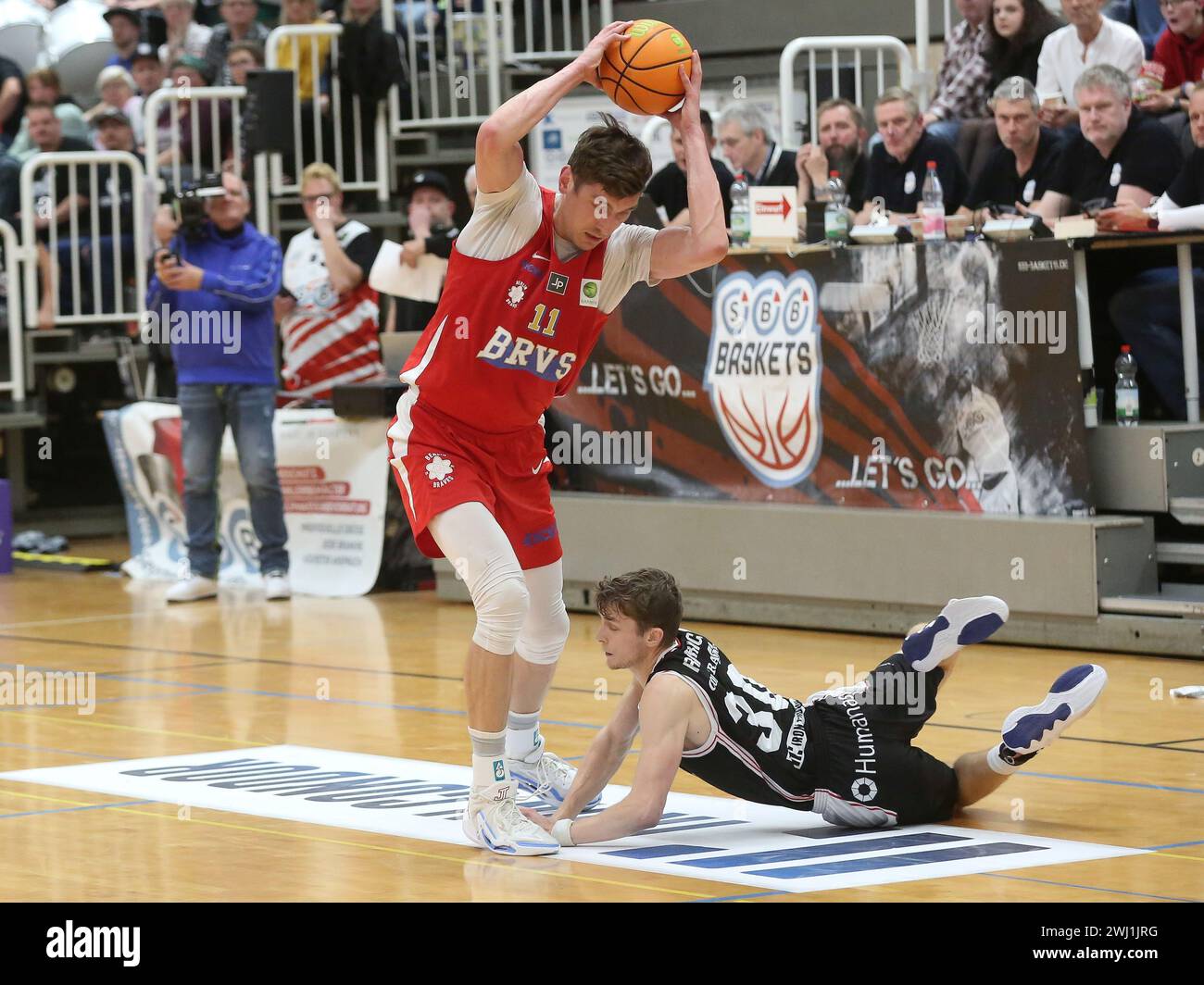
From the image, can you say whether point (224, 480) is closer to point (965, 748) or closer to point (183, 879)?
point (965, 748)

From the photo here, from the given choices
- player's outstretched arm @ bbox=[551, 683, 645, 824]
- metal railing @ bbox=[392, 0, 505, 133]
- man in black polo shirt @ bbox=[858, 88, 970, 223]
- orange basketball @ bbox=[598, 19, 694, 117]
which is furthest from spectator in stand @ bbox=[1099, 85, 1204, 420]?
metal railing @ bbox=[392, 0, 505, 133]

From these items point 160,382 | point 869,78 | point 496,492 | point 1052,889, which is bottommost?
point 1052,889

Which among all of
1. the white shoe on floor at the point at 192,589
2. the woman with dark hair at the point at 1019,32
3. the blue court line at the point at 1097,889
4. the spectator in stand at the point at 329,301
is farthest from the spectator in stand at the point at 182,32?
the blue court line at the point at 1097,889

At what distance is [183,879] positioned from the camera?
18.0 feet

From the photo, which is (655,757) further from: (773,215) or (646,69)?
(773,215)

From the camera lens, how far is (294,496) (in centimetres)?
1310

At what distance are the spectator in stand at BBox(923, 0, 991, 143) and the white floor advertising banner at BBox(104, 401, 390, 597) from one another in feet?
13.3

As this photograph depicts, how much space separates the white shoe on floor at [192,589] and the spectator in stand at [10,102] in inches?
292

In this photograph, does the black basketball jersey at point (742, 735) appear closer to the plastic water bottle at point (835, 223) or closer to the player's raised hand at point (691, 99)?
the player's raised hand at point (691, 99)

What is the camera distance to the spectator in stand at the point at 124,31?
18.8 meters

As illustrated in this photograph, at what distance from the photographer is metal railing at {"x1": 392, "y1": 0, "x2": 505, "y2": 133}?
628 inches

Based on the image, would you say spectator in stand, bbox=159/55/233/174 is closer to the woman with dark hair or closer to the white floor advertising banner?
the white floor advertising banner
